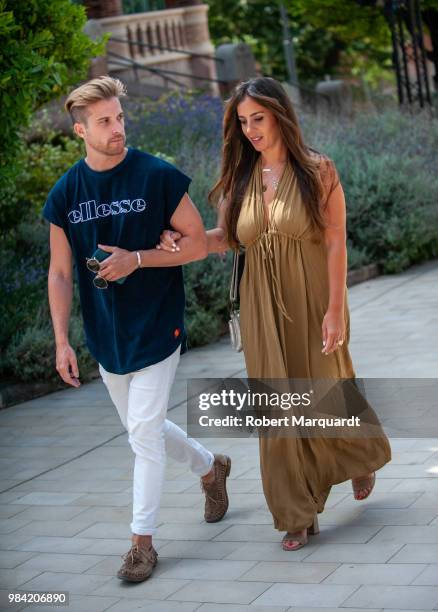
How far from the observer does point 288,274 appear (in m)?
5.22

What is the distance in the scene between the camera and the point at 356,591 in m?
4.61

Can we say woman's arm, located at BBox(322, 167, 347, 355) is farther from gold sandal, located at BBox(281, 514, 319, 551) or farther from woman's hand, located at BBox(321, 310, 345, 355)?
gold sandal, located at BBox(281, 514, 319, 551)

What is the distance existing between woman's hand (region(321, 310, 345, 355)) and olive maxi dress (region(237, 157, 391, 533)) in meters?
0.10

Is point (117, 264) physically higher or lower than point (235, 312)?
higher

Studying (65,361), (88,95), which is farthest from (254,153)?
(65,361)

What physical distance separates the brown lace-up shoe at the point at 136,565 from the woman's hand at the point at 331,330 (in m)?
1.13

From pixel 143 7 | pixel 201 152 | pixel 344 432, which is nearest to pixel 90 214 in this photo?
pixel 344 432

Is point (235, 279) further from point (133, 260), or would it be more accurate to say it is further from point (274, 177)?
Answer: point (133, 260)

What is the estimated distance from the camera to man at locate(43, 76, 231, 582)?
16.6 ft

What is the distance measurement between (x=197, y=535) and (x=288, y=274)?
1.30 metres

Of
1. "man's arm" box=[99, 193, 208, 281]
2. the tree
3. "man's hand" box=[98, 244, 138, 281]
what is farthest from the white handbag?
the tree

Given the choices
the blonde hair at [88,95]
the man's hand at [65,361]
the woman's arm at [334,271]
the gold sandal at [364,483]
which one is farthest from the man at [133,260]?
the gold sandal at [364,483]

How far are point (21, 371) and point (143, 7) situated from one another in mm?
18919

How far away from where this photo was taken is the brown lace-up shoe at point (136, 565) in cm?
504
